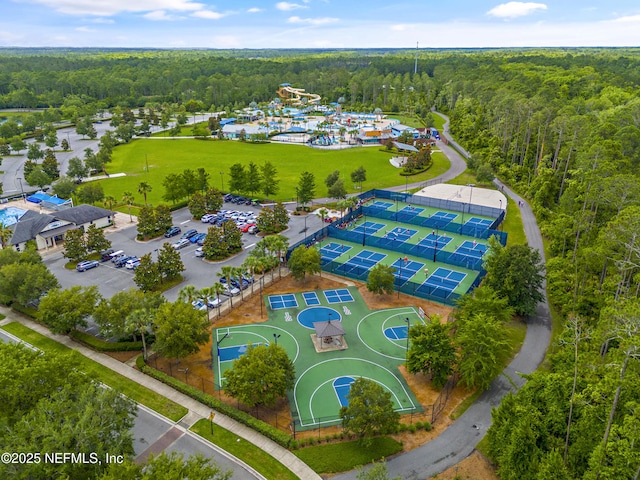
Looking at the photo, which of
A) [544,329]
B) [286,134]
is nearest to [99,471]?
[544,329]

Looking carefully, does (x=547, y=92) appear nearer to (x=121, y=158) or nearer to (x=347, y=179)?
(x=347, y=179)

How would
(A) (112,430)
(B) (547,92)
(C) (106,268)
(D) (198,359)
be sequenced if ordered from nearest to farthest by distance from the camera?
(A) (112,430) → (D) (198,359) → (C) (106,268) → (B) (547,92)

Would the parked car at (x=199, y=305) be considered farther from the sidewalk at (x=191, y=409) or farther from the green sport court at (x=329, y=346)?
the sidewalk at (x=191, y=409)

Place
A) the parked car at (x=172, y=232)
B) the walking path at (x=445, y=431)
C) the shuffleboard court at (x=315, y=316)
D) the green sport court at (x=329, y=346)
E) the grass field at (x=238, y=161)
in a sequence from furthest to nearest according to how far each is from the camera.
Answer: the grass field at (x=238, y=161) < the parked car at (x=172, y=232) < the shuffleboard court at (x=315, y=316) < the green sport court at (x=329, y=346) < the walking path at (x=445, y=431)

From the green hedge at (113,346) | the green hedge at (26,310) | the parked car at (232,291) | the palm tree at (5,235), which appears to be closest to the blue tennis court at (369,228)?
the parked car at (232,291)

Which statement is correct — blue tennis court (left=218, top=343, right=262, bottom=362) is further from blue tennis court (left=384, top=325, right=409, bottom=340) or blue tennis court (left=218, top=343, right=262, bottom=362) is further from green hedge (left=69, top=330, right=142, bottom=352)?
blue tennis court (left=384, top=325, right=409, bottom=340)
